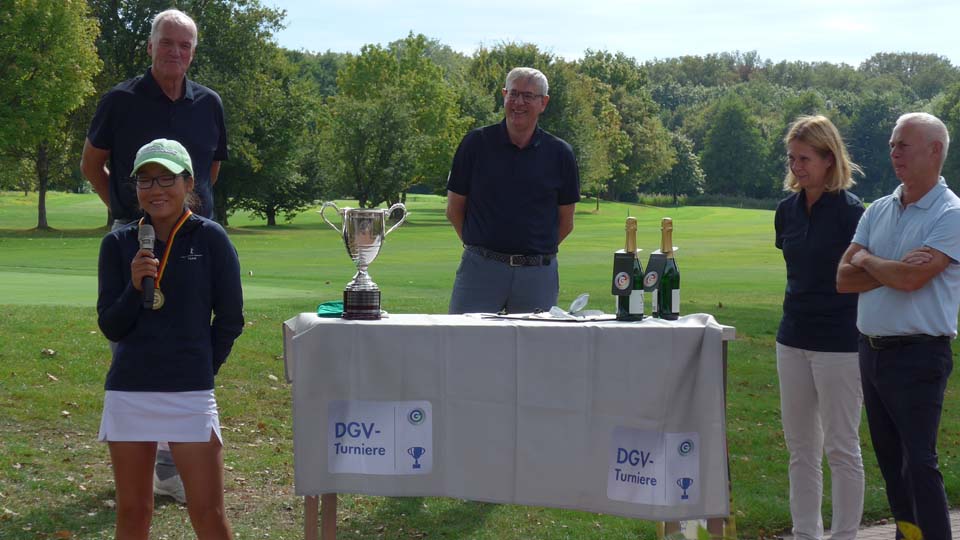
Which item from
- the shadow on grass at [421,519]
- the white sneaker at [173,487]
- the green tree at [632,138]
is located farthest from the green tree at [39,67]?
the green tree at [632,138]

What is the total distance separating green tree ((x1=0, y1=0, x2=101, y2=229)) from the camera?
48219mm

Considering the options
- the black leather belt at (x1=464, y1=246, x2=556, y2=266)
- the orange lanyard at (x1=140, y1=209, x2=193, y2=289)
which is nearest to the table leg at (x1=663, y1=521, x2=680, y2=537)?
the black leather belt at (x1=464, y1=246, x2=556, y2=266)

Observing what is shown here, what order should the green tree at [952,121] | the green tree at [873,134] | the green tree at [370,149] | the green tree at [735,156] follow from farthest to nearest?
the green tree at [873,134], the green tree at [735,156], the green tree at [952,121], the green tree at [370,149]

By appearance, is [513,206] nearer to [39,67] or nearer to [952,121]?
[39,67]

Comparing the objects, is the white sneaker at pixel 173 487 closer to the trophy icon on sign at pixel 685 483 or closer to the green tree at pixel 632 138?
the trophy icon on sign at pixel 685 483

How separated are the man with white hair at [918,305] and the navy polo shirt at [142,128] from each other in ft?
12.2

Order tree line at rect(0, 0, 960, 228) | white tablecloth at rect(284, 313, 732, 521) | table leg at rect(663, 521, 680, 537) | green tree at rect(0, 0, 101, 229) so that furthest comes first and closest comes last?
1. tree line at rect(0, 0, 960, 228)
2. green tree at rect(0, 0, 101, 229)
3. table leg at rect(663, 521, 680, 537)
4. white tablecloth at rect(284, 313, 732, 521)

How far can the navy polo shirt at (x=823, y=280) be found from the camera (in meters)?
6.45

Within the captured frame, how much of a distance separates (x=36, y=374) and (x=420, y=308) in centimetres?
750

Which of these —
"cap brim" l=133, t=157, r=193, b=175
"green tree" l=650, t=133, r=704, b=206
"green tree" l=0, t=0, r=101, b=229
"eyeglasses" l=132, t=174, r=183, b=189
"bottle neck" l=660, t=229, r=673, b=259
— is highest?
"green tree" l=0, t=0, r=101, b=229

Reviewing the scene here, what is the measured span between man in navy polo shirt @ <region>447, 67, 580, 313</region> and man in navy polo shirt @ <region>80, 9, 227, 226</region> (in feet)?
5.51

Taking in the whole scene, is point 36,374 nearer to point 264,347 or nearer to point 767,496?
point 264,347

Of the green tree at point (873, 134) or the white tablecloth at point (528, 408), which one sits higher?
the green tree at point (873, 134)

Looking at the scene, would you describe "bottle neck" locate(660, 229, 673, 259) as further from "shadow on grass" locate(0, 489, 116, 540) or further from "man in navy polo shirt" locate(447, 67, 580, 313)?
"shadow on grass" locate(0, 489, 116, 540)
